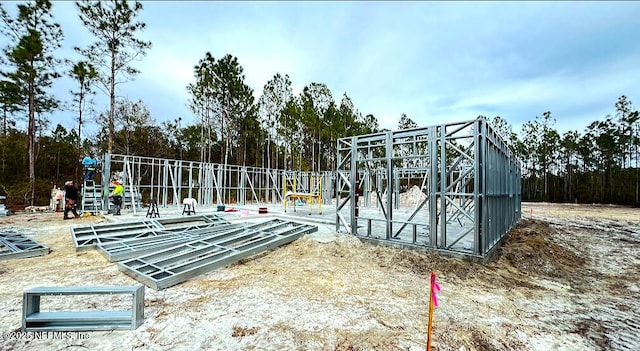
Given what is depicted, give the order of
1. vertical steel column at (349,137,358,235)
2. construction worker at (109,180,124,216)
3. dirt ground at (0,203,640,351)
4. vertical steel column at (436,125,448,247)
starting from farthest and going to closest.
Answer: construction worker at (109,180,124,216), vertical steel column at (349,137,358,235), vertical steel column at (436,125,448,247), dirt ground at (0,203,640,351)

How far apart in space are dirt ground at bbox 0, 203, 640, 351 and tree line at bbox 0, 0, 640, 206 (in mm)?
13956

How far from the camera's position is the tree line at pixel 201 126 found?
15133 millimetres

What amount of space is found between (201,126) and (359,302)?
72.3ft

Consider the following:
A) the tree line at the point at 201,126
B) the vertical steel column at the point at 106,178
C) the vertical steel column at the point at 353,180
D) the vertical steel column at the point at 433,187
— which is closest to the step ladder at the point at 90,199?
the vertical steel column at the point at 106,178

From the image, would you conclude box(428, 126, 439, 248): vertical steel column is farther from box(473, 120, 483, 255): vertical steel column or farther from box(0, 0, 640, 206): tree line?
box(0, 0, 640, 206): tree line

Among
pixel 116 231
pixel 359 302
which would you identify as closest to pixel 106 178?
pixel 116 231

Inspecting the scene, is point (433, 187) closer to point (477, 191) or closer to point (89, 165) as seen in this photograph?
point (477, 191)

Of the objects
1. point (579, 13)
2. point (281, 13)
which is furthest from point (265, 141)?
point (579, 13)

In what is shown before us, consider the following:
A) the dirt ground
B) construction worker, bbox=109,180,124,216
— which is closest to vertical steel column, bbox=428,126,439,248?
the dirt ground

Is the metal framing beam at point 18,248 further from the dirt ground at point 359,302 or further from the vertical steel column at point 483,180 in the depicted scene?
the vertical steel column at point 483,180

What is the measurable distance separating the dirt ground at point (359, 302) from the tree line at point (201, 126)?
45.8 feet

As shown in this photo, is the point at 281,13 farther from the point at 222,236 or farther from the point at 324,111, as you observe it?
the point at 324,111

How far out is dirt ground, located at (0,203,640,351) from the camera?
2797mm

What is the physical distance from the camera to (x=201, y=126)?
22391mm
